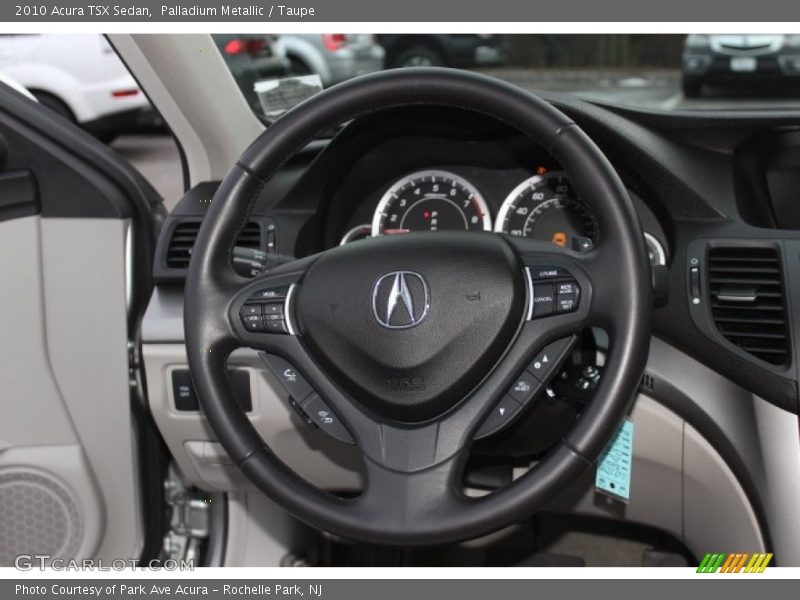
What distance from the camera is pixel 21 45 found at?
5.24 metres

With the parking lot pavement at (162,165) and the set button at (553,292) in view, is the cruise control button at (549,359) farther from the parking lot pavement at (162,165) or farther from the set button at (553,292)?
the parking lot pavement at (162,165)

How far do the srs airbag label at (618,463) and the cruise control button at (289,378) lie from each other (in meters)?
0.58

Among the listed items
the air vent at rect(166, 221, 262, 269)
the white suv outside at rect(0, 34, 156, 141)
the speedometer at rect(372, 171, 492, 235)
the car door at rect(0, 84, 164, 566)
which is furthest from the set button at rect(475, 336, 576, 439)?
the white suv outside at rect(0, 34, 156, 141)

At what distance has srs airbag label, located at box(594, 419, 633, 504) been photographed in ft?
5.65

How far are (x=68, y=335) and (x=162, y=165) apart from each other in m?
1.39

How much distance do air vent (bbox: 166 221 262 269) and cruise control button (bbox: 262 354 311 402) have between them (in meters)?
0.50

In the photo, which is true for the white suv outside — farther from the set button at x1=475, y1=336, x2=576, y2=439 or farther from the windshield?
the set button at x1=475, y1=336, x2=576, y2=439

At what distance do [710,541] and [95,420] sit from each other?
1.23 m

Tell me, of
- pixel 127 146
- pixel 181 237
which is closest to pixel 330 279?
pixel 181 237

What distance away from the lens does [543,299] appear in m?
1.36

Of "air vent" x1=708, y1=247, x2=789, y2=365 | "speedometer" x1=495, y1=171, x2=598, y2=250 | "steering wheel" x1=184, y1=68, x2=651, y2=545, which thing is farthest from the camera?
"speedometer" x1=495, y1=171, x2=598, y2=250

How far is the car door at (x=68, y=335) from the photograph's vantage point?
6.38ft

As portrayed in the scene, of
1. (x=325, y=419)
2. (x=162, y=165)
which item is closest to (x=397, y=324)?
(x=325, y=419)

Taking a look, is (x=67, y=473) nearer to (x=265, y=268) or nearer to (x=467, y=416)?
(x=265, y=268)
